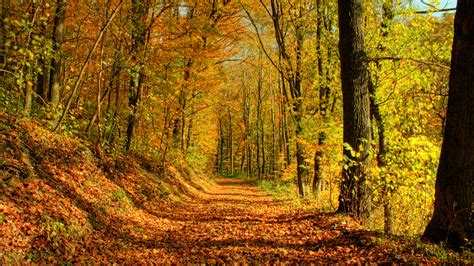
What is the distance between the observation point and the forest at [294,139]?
469cm

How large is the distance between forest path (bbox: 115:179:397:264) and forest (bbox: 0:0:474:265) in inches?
1.9

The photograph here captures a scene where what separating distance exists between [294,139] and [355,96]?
506 centimetres

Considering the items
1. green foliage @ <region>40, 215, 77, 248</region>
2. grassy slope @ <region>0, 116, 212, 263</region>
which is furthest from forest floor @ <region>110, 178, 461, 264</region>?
green foliage @ <region>40, 215, 77, 248</region>

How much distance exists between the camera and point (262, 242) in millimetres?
6363

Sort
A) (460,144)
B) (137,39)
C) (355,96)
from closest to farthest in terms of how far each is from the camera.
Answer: (460,144), (355,96), (137,39)

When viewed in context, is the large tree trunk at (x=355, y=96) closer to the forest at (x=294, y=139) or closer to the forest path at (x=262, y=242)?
the forest at (x=294, y=139)

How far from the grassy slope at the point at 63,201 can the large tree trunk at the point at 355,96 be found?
4803 millimetres

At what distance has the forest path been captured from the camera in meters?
5.32

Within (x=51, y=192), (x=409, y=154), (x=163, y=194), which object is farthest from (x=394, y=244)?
(x=163, y=194)

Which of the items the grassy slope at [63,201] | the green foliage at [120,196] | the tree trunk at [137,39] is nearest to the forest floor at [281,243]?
the grassy slope at [63,201]

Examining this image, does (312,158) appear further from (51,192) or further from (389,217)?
(51,192)

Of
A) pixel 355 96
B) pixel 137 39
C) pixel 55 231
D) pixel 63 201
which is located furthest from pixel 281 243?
pixel 137 39

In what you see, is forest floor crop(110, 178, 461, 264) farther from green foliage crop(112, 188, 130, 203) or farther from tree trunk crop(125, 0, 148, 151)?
tree trunk crop(125, 0, 148, 151)

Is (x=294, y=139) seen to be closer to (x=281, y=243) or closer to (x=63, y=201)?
(x=281, y=243)
